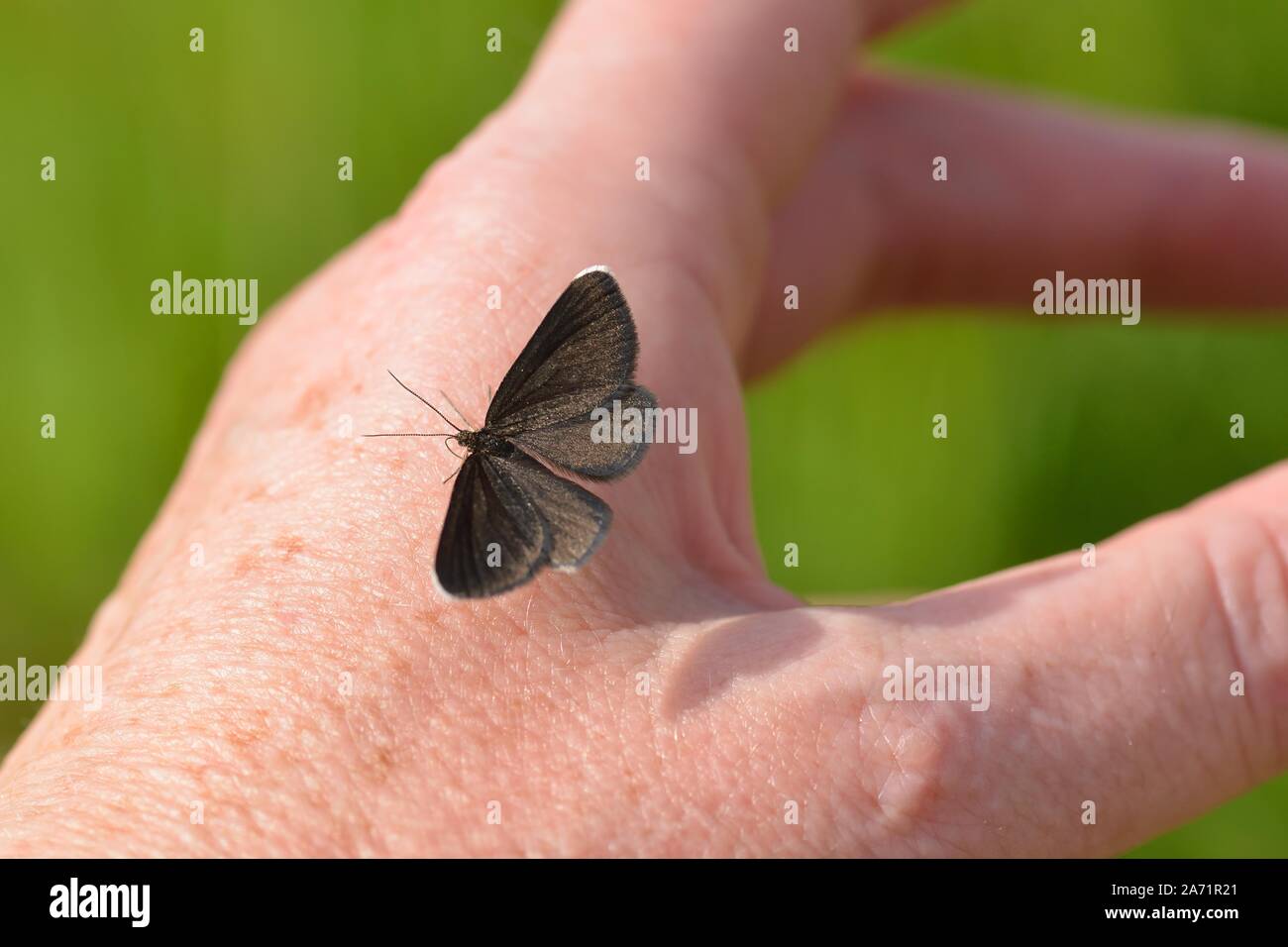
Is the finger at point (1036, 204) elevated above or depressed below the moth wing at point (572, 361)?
above

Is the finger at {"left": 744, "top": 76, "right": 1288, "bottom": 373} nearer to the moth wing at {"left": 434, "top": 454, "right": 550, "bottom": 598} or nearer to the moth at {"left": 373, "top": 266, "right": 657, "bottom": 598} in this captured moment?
the moth at {"left": 373, "top": 266, "right": 657, "bottom": 598}

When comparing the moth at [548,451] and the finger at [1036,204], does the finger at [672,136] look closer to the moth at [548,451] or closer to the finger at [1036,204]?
the moth at [548,451]

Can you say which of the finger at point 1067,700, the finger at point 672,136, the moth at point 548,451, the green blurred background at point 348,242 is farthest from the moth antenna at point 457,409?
the green blurred background at point 348,242

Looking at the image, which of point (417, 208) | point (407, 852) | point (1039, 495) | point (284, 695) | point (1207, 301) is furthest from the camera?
point (1039, 495)

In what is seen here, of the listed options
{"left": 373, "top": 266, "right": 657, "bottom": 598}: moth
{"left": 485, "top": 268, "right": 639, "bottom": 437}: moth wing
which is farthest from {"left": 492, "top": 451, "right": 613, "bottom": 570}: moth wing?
{"left": 485, "top": 268, "right": 639, "bottom": 437}: moth wing
